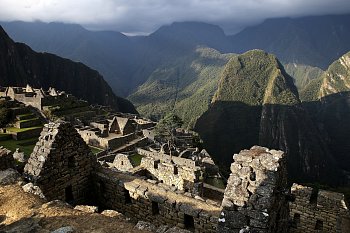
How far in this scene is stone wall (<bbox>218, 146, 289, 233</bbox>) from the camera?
524 cm

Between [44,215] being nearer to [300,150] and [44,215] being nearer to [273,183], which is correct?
[273,183]

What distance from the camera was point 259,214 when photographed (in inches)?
205

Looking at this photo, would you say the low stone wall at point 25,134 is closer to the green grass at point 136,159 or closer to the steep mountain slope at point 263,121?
the green grass at point 136,159

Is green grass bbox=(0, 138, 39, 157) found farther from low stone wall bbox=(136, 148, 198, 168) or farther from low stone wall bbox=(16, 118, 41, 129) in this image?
low stone wall bbox=(136, 148, 198, 168)

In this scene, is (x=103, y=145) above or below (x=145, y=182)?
below

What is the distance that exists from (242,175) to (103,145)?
34.6m

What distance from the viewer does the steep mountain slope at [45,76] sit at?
158 metres

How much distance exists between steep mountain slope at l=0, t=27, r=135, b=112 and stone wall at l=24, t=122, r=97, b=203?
490 ft

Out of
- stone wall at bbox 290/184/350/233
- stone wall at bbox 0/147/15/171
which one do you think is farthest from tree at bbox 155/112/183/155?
stone wall at bbox 0/147/15/171

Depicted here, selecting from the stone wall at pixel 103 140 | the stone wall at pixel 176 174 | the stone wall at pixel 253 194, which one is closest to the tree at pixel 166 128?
the stone wall at pixel 103 140

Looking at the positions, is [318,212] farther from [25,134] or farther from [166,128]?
[25,134]

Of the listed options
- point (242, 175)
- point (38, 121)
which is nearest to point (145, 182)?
point (242, 175)

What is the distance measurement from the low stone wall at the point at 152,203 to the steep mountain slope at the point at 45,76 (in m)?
149

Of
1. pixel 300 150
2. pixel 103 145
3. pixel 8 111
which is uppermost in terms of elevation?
pixel 8 111
